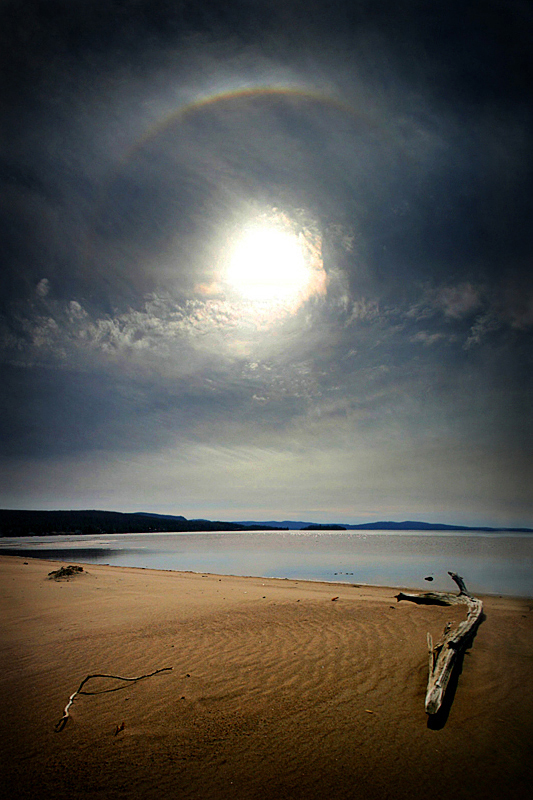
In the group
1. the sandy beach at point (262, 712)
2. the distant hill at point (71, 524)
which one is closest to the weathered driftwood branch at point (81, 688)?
the sandy beach at point (262, 712)

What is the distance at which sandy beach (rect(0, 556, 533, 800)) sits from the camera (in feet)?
12.6

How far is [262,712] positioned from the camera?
5.16 m

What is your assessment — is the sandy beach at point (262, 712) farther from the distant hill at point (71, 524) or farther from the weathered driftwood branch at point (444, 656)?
the distant hill at point (71, 524)

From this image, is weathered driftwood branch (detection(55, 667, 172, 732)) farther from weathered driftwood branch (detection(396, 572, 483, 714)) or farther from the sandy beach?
weathered driftwood branch (detection(396, 572, 483, 714))

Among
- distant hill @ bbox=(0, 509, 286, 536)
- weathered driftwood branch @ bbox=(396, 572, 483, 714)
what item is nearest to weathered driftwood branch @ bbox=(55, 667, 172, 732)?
weathered driftwood branch @ bbox=(396, 572, 483, 714)

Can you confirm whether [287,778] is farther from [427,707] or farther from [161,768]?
[427,707]

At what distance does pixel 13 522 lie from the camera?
119500 millimetres

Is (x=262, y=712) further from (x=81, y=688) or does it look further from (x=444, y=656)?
(x=444, y=656)

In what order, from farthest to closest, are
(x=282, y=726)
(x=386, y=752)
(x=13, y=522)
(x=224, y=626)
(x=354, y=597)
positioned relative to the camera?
(x=13, y=522)
(x=354, y=597)
(x=224, y=626)
(x=282, y=726)
(x=386, y=752)

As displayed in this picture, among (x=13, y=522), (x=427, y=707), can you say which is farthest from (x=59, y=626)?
(x=13, y=522)

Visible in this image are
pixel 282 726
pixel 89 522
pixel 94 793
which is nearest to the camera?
pixel 94 793

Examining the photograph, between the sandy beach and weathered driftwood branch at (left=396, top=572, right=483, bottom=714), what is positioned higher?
weathered driftwood branch at (left=396, top=572, right=483, bottom=714)

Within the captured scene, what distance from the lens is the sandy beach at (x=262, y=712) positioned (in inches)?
151

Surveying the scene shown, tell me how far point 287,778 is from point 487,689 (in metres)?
3.69
